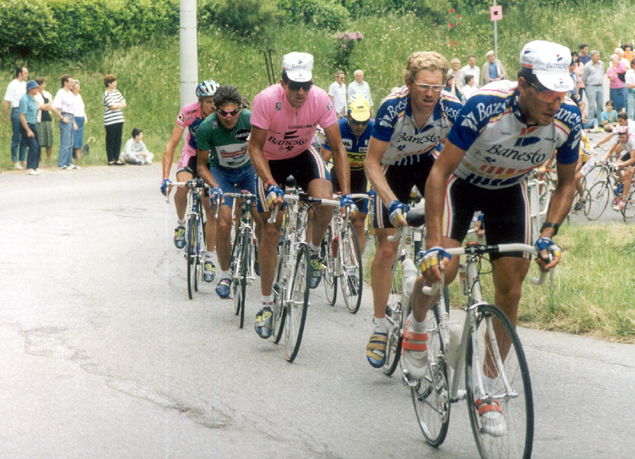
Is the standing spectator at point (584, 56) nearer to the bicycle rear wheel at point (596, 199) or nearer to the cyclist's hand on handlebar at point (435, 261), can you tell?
the bicycle rear wheel at point (596, 199)

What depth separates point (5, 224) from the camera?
1272cm

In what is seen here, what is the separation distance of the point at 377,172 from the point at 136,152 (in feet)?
57.7

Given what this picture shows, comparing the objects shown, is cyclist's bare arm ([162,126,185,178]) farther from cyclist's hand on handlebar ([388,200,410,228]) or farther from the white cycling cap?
the white cycling cap

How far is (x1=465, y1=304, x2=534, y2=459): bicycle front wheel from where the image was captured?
3.77m

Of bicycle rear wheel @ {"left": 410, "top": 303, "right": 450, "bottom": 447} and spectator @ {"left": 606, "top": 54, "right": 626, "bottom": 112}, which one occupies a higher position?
spectator @ {"left": 606, "top": 54, "right": 626, "bottom": 112}

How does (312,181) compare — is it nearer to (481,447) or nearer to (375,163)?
(375,163)

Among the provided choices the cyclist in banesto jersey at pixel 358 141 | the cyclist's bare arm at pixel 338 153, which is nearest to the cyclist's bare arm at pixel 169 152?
the cyclist in banesto jersey at pixel 358 141

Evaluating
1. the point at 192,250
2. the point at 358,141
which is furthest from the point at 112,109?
the point at 358,141

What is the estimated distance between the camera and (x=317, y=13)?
1487 inches

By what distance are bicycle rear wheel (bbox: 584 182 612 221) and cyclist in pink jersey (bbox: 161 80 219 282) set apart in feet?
23.6

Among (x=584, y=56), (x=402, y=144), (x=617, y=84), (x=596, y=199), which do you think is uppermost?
(x=584, y=56)

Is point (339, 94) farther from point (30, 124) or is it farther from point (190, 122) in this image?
point (190, 122)

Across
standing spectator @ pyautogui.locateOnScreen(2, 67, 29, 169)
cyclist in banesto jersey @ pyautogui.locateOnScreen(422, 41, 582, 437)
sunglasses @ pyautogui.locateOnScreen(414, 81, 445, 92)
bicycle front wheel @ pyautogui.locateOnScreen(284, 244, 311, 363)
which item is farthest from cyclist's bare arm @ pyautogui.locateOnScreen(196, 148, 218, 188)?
standing spectator @ pyautogui.locateOnScreen(2, 67, 29, 169)

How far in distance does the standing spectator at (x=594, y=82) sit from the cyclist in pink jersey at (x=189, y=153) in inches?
753
